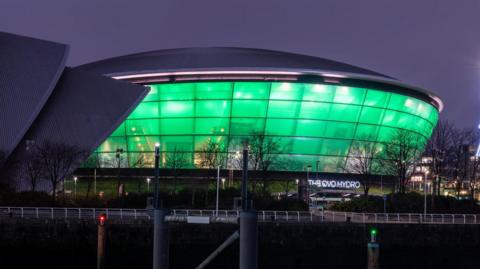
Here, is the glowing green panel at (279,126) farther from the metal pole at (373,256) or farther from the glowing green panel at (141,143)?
the metal pole at (373,256)

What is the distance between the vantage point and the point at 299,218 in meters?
45.1

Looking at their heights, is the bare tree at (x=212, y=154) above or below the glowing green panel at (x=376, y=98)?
below

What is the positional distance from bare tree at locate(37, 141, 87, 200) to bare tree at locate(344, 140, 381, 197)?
30735mm

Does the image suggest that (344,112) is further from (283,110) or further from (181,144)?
(181,144)

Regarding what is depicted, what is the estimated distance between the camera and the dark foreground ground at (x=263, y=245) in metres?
37.6

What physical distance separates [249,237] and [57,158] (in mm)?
50692

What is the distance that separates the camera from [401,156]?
2746 inches

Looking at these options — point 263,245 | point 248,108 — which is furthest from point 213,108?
point 263,245

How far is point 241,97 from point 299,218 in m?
37.0

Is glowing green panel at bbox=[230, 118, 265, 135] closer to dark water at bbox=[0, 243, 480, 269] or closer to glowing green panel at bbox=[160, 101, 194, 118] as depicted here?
glowing green panel at bbox=[160, 101, 194, 118]

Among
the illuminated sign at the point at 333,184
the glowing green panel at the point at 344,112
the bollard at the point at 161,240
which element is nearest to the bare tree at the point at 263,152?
the illuminated sign at the point at 333,184

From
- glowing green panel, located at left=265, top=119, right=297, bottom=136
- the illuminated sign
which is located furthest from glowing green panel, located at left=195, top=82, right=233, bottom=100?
the illuminated sign

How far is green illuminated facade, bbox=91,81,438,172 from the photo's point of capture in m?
80.8

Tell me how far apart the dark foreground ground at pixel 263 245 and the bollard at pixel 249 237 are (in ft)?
78.5
